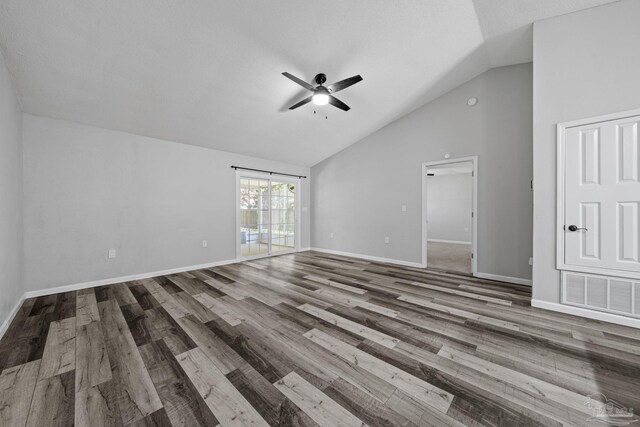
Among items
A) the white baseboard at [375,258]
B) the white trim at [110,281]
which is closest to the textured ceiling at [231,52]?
the white trim at [110,281]

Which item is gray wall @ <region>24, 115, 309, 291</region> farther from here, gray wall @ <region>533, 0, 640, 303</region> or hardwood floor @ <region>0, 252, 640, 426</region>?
gray wall @ <region>533, 0, 640, 303</region>

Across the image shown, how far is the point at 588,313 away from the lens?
8.20 feet

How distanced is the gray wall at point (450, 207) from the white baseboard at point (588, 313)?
588 cm

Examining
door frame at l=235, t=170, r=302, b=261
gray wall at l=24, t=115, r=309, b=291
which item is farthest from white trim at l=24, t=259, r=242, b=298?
door frame at l=235, t=170, r=302, b=261

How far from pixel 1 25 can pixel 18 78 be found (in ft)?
2.57

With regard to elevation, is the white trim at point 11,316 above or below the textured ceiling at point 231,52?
below

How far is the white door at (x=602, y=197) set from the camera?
7.69 ft

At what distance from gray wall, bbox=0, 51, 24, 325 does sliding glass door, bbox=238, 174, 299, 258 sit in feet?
9.86

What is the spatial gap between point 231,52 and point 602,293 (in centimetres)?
486

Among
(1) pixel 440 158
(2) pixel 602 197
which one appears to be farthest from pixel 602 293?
(1) pixel 440 158

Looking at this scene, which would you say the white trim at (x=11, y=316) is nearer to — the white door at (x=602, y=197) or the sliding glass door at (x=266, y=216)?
the sliding glass door at (x=266, y=216)

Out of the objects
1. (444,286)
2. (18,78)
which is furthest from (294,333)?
(18,78)

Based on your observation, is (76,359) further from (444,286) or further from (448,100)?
(448,100)

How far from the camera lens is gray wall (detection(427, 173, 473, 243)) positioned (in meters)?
8.19
